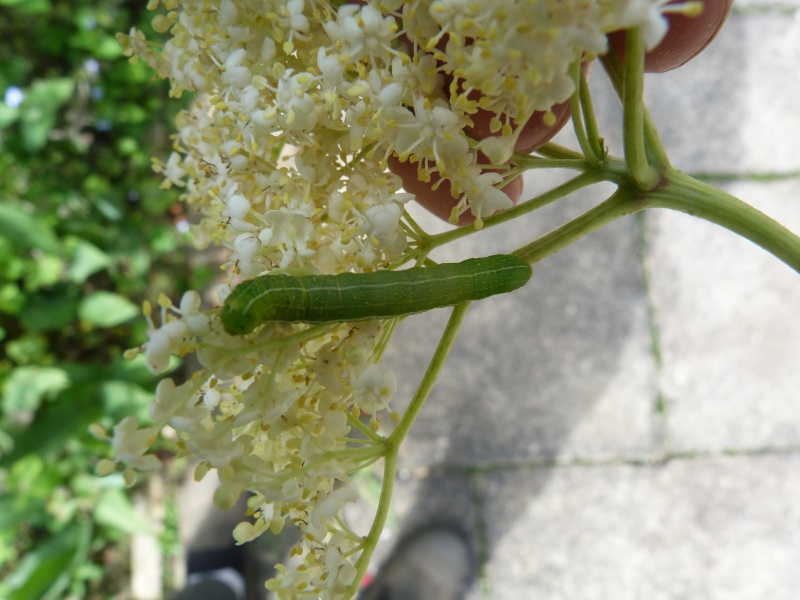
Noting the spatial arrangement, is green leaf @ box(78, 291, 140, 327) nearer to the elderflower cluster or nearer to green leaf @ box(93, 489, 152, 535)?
green leaf @ box(93, 489, 152, 535)

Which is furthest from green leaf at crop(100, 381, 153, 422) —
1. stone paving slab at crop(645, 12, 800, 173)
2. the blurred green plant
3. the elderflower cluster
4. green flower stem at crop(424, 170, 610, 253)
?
stone paving slab at crop(645, 12, 800, 173)

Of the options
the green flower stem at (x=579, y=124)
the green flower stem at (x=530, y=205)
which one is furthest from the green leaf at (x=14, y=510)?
the green flower stem at (x=579, y=124)

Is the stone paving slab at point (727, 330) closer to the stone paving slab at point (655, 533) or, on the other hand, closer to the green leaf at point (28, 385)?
the stone paving slab at point (655, 533)

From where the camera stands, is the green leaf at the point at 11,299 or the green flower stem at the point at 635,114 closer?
the green flower stem at the point at 635,114

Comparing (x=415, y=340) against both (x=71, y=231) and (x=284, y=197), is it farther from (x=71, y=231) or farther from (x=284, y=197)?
(x=284, y=197)

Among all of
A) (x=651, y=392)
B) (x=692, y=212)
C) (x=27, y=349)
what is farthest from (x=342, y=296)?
(x=651, y=392)

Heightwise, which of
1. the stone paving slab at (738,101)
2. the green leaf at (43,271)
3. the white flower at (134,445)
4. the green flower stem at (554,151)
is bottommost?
the green leaf at (43,271)
